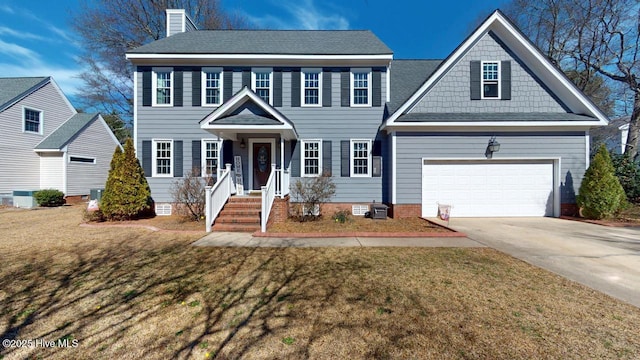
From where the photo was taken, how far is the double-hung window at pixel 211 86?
432 inches

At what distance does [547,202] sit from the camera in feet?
32.5

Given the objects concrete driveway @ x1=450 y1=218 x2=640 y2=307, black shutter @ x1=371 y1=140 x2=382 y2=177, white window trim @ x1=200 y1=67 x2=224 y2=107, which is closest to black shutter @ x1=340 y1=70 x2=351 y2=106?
black shutter @ x1=371 y1=140 x2=382 y2=177

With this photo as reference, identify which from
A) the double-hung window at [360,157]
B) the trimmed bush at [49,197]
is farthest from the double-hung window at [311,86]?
the trimmed bush at [49,197]

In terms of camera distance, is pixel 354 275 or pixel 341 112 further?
pixel 341 112

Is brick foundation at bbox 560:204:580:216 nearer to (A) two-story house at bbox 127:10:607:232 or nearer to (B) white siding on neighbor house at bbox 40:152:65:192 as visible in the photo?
(A) two-story house at bbox 127:10:607:232

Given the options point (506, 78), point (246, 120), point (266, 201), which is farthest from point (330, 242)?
point (506, 78)

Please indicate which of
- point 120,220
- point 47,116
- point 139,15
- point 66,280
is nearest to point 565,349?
point 66,280

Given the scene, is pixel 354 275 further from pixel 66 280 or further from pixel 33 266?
pixel 33 266

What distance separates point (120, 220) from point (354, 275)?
29.2 feet

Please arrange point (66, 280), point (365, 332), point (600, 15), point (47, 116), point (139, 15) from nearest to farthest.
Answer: point (365, 332) < point (66, 280) < point (600, 15) < point (47, 116) < point (139, 15)

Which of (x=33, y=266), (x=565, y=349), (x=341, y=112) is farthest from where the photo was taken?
(x=341, y=112)

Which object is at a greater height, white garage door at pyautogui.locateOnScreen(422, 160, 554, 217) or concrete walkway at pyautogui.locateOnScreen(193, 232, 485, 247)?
white garage door at pyautogui.locateOnScreen(422, 160, 554, 217)

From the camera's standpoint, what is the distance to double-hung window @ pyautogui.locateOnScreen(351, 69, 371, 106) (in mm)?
11047

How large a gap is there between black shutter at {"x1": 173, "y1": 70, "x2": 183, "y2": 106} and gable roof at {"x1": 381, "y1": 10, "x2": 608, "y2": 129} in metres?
8.72
